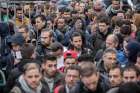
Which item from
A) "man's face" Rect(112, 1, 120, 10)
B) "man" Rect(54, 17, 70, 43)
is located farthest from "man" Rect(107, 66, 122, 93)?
"man's face" Rect(112, 1, 120, 10)

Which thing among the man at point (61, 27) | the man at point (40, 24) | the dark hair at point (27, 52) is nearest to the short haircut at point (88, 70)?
the dark hair at point (27, 52)

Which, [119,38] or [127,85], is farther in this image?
[119,38]

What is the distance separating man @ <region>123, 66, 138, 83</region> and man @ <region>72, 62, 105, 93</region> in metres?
0.46

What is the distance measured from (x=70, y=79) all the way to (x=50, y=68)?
31.4 inches

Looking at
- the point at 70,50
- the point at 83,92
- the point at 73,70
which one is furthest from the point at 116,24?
the point at 83,92

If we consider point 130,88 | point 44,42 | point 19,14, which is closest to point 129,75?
point 130,88

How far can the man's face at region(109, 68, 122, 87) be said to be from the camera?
7299 mm

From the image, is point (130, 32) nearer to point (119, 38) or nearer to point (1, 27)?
point (119, 38)

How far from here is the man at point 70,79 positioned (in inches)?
291

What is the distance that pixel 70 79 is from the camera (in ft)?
24.5

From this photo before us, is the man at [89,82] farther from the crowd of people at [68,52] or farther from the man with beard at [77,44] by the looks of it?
the man with beard at [77,44]

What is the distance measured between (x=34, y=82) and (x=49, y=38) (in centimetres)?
314

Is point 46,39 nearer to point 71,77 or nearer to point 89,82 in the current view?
point 71,77

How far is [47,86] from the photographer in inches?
301
